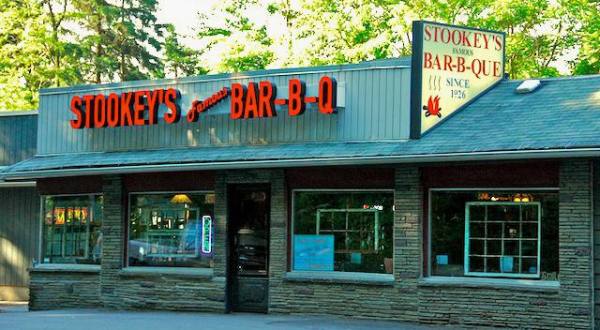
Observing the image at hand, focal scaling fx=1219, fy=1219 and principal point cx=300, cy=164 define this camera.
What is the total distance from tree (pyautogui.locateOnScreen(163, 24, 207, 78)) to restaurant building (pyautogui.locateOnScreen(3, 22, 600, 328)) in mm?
35878

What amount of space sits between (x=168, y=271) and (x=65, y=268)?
306 centimetres

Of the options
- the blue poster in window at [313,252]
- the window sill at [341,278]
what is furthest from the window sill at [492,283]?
the blue poster in window at [313,252]

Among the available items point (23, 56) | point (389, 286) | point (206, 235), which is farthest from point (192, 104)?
point (23, 56)

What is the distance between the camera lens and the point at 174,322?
20.9 meters

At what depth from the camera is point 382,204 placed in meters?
21.7

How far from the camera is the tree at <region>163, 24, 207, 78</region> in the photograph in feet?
208

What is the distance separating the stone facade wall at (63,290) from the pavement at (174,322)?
2049mm

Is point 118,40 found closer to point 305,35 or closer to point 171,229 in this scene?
point 305,35

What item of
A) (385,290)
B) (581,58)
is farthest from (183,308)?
(581,58)

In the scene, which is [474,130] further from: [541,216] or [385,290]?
[385,290]

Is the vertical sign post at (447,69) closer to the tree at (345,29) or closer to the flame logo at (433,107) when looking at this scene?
the flame logo at (433,107)

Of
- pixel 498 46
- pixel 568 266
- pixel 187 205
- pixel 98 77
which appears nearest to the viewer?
pixel 568 266

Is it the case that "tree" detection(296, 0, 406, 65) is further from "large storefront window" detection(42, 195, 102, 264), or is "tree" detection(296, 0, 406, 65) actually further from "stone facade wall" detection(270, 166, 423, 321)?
"stone facade wall" detection(270, 166, 423, 321)

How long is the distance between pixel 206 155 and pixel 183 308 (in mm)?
3091
